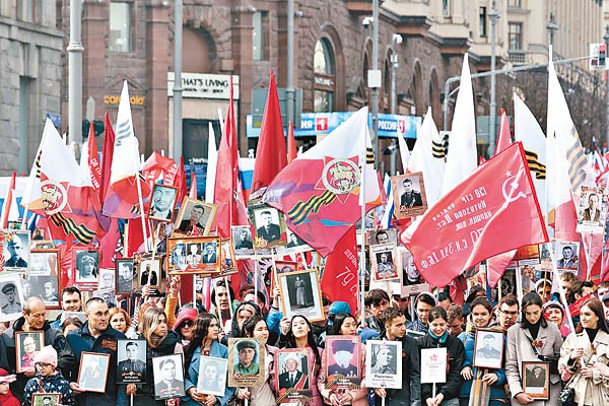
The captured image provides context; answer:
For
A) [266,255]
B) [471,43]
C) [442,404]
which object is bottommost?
[442,404]

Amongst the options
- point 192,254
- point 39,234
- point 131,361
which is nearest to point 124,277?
point 192,254

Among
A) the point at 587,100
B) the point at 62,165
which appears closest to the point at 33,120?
the point at 62,165

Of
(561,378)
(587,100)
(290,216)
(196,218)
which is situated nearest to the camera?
(561,378)

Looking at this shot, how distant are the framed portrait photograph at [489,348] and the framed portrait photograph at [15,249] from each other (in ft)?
14.6

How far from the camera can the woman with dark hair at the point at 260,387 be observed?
12.9 m

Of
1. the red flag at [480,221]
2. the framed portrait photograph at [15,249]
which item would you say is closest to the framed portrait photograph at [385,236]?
the framed portrait photograph at [15,249]

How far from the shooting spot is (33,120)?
127 ft

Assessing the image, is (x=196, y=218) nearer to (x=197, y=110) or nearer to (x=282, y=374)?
(x=282, y=374)

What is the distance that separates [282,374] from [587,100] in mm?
70065

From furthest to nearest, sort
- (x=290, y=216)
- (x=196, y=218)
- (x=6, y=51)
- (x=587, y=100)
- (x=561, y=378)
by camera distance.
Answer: (x=587, y=100), (x=6, y=51), (x=196, y=218), (x=290, y=216), (x=561, y=378)

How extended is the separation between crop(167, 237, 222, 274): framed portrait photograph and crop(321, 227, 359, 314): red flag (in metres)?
1.35

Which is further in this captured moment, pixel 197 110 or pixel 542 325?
pixel 197 110

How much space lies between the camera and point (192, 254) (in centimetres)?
1523

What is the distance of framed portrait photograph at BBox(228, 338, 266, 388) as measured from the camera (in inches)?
504
